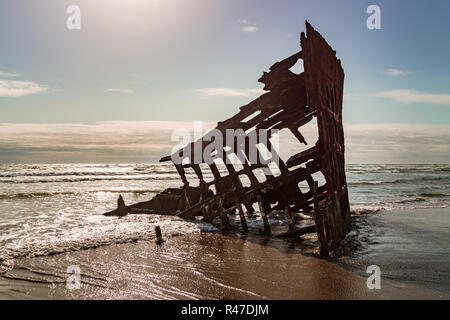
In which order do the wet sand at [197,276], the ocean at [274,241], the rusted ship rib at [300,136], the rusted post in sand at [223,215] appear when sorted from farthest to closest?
1. the rusted post in sand at [223,215]
2. the rusted ship rib at [300,136]
3. the ocean at [274,241]
4. the wet sand at [197,276]

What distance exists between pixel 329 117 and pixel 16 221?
1059cm

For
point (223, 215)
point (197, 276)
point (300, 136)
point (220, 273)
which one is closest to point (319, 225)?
point (220, 273)

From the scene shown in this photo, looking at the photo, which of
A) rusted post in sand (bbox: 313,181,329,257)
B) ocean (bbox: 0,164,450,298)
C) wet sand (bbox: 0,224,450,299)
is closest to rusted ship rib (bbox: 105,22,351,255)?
rusted post in sand (bbox: 313,181,329,257)

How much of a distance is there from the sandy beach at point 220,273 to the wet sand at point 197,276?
0.5 inches

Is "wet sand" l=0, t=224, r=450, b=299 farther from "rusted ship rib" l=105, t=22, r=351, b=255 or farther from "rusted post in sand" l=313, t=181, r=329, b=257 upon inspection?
"rusted ship rib" l=105, t=22, r=351, b=255

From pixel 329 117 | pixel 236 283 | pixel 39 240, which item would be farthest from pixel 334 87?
pixel 39 240

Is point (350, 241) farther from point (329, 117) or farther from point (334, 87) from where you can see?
point (334, 87)

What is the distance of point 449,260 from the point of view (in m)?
6.84

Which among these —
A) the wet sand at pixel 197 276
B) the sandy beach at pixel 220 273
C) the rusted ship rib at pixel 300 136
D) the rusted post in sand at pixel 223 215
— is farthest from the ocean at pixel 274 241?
the rusted ship rib at pixel 300 136

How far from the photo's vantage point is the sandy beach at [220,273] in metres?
5.27

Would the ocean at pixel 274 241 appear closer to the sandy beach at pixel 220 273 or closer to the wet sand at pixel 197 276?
the sandy beach at pixel 220 273

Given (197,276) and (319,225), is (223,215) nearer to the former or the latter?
(319,225)

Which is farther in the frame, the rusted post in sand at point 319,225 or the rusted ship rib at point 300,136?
the rusted ship rib at point 300,136

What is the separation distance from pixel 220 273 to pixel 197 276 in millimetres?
398
